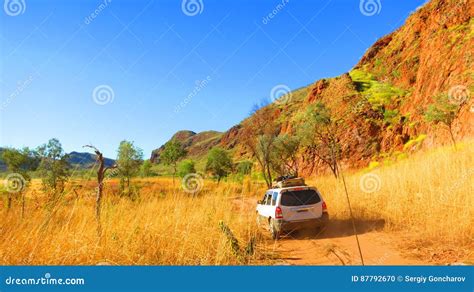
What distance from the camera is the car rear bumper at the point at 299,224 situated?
11016 mm

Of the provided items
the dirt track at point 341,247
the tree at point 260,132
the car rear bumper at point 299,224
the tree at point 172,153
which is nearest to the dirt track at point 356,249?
the dirt track at point 341,247

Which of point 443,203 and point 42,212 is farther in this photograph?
point 443,203

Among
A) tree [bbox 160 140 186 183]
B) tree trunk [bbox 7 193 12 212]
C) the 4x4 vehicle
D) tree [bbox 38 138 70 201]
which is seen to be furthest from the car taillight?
tree [bbox 160 140 186 183]

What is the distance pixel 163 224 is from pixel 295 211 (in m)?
5.96

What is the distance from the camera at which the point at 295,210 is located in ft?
36.8

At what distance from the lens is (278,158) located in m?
45.1

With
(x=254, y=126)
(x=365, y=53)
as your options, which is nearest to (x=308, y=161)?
(x=254, y=126)

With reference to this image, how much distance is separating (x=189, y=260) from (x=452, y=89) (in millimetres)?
38906

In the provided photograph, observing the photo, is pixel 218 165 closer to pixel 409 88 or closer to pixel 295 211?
pixel 409 88

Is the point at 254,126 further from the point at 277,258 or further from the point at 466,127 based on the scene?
the point at 277,258

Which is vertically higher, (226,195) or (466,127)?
(466,127)

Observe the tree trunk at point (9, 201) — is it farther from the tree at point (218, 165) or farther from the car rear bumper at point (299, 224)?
the tree at point (218, 165)

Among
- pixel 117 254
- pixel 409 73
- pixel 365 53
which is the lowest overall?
pixel 117 254

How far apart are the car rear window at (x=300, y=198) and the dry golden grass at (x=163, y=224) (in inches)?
80.3
